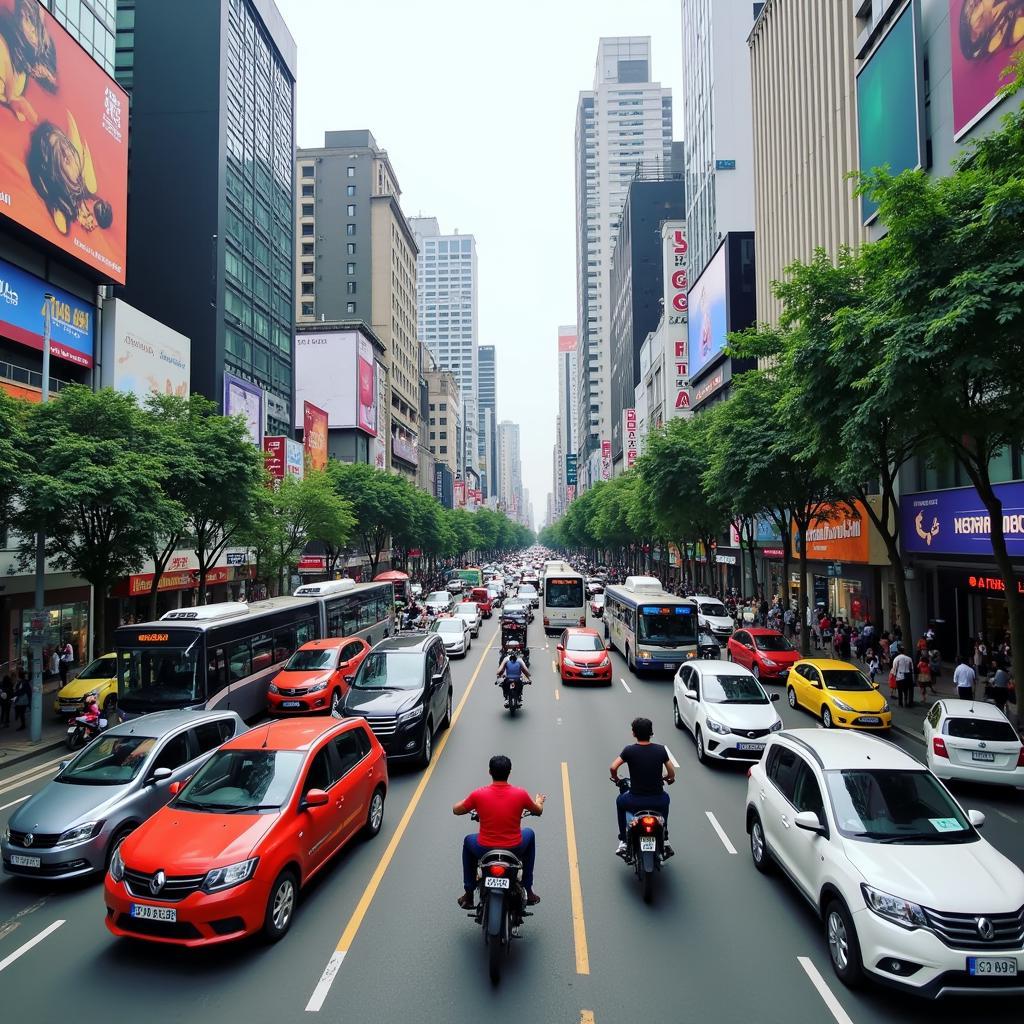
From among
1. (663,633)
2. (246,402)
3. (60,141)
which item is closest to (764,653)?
(663,633)

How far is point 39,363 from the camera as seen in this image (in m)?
28.0

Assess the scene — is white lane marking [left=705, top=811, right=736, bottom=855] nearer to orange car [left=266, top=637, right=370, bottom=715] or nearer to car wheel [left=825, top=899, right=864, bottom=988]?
car wheel [left=825, top=899, right=864, bottom=988]

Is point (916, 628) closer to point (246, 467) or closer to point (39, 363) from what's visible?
point (246, 467)

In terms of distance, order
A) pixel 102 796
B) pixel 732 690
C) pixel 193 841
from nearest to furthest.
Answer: pixel 193 841, pixel 102 796, pixel 732 690

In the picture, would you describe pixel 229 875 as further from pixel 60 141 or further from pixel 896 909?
pixel 60 141

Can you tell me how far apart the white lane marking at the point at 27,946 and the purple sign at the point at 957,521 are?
2272 cm

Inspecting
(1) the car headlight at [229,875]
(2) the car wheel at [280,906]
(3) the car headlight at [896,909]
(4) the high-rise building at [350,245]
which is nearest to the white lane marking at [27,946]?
(1) the car headlight at [229,875]

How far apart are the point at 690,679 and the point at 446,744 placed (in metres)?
5.33

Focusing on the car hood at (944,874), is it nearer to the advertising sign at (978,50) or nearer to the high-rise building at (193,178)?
the advertising sign at (978,50)

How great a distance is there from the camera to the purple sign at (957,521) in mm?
19984

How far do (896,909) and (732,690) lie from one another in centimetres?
847

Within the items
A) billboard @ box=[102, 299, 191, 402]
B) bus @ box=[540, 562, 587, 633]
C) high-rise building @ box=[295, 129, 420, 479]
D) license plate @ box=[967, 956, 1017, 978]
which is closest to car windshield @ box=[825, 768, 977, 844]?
license plate @ box=[967, 956, 1017, 978]

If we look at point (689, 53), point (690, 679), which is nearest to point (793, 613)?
point (690, 679)

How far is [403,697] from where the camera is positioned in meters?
13.2
